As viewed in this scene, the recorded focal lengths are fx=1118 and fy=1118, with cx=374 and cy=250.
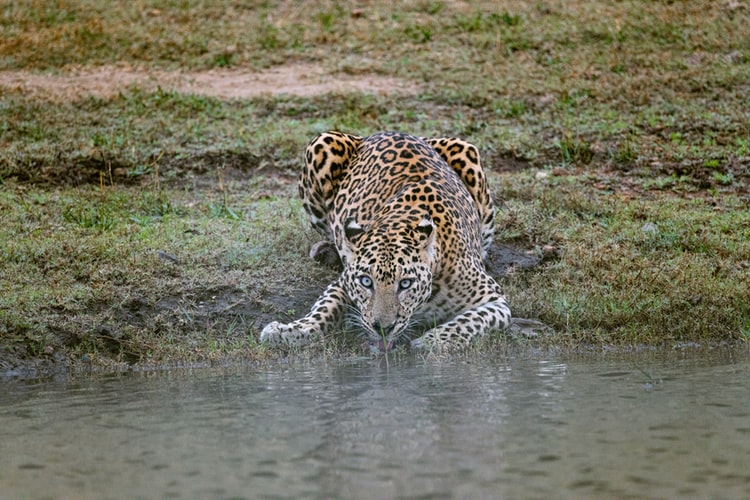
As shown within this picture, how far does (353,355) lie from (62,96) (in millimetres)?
8619

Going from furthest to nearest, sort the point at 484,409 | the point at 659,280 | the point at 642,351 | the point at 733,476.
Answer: the point at 659,280 < the point at 642,351 < the point at 484,409 < the point at 733,476

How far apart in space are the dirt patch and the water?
8638 millimetres

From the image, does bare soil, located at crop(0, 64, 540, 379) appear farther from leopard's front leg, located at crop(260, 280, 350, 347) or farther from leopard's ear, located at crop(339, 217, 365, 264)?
leopard's ear, located at crop(339, 217, 365, 264)

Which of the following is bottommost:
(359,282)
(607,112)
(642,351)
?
(642,351)

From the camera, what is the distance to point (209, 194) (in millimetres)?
12312

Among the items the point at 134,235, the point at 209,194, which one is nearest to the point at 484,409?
the point at 134,235

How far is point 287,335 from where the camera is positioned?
8.11m

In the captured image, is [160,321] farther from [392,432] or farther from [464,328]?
[392,432]

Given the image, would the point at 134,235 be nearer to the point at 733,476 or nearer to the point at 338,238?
the point at 338,238

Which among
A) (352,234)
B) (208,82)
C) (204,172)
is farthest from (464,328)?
(208,82)

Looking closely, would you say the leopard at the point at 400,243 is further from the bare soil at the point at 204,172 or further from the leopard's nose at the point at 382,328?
the bare soil at the point at 204,172

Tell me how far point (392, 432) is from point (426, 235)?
3.06m

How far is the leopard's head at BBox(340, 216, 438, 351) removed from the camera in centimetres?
772

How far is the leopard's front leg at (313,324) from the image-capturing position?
319 inches
